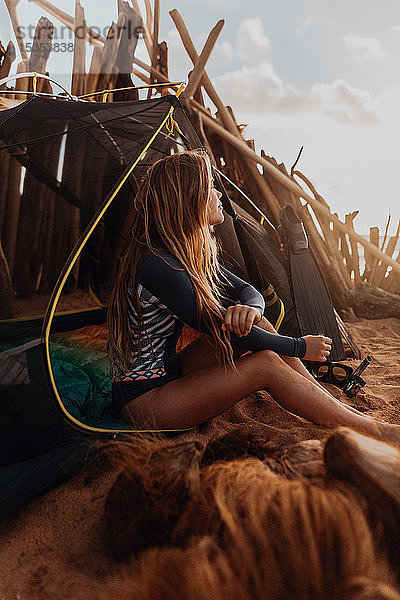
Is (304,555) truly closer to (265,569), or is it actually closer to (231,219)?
(265,569)

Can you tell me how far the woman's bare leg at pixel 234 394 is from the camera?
1314 mm

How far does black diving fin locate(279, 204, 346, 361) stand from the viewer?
2080 mm

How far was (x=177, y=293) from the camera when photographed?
1.28 metres

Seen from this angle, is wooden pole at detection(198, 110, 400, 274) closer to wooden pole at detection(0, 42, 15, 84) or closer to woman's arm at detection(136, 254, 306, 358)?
wooden pole at detection(0, 42, 15, 84)

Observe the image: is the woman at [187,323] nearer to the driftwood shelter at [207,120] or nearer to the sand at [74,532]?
the sand at [74,532]

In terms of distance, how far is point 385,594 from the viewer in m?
0.63

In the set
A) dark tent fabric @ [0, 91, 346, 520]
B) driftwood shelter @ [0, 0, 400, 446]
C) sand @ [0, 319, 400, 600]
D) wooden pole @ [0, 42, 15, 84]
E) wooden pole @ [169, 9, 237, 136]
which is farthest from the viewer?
wooden pole @ [0, 42, 15, 84]

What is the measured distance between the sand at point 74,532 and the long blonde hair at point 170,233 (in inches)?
12.3

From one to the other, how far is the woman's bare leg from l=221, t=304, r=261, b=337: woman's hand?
0.09 m

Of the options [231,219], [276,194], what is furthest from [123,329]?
[276,194]

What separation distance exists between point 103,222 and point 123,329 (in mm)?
Answer: 1183

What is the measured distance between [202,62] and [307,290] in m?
1.47

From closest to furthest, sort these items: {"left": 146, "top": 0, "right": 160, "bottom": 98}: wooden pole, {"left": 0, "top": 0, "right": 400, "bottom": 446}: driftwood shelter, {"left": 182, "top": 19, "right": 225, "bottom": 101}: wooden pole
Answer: {"left": 0, "top": 0, "right": 400, "bottom": 446}: driftwood shelter, {"left": 182, "top": 19, "right": 225, "bottom": 101}: wooden pole, {"left": 146, "top": 0, "right": 160, "bottom": 98}: wooden pole

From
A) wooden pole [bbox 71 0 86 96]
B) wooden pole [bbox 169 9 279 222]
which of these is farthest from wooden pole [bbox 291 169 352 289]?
wooden pole [bbox 71 0 86 96]
